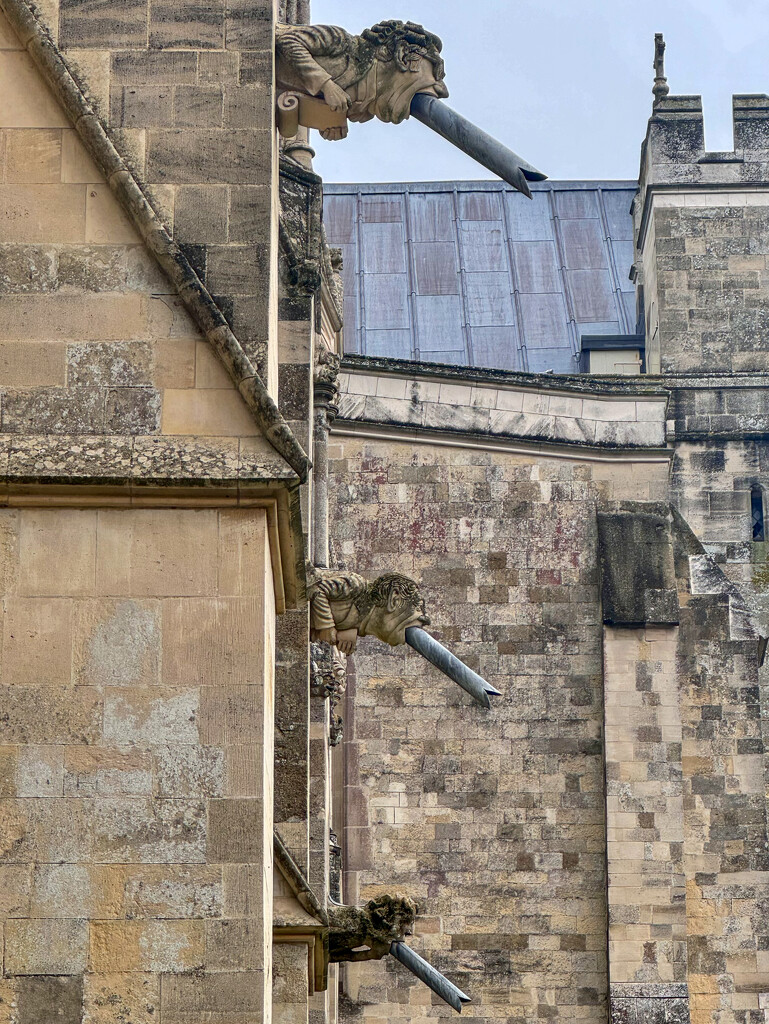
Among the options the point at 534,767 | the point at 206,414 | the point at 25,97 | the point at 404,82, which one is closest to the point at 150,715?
the point at 206,414

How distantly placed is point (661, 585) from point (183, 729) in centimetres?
1443

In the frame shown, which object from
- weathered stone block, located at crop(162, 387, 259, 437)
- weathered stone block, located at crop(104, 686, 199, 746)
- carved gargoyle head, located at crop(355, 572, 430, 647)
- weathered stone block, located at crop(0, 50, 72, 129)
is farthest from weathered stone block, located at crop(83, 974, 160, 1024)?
carved gargoyle head, located at crop(355, 572, 430, 647)

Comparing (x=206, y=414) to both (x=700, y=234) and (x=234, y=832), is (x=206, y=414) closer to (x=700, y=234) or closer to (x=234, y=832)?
(x=234, y=832)

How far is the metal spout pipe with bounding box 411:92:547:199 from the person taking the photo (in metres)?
9.27

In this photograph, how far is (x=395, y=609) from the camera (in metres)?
12.1

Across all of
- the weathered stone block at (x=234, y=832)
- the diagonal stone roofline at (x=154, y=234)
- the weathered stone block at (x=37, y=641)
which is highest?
the diagonal stone roofline at (x=154, y=234)

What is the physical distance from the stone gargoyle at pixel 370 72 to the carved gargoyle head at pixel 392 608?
3.00 metres

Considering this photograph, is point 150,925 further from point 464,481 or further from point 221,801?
point 464,481

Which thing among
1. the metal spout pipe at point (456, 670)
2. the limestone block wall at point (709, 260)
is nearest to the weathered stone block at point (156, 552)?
the metal spout pipe at point (456, 670)

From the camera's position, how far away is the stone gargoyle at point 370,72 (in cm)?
971

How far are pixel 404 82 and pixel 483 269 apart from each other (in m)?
26.1

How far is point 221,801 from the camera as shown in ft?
26.8

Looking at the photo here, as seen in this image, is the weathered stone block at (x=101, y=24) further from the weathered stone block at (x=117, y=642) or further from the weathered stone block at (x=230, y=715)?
the weathered stone block at (x=230, y=715)

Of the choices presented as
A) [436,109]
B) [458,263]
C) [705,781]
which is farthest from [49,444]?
[458,263]
